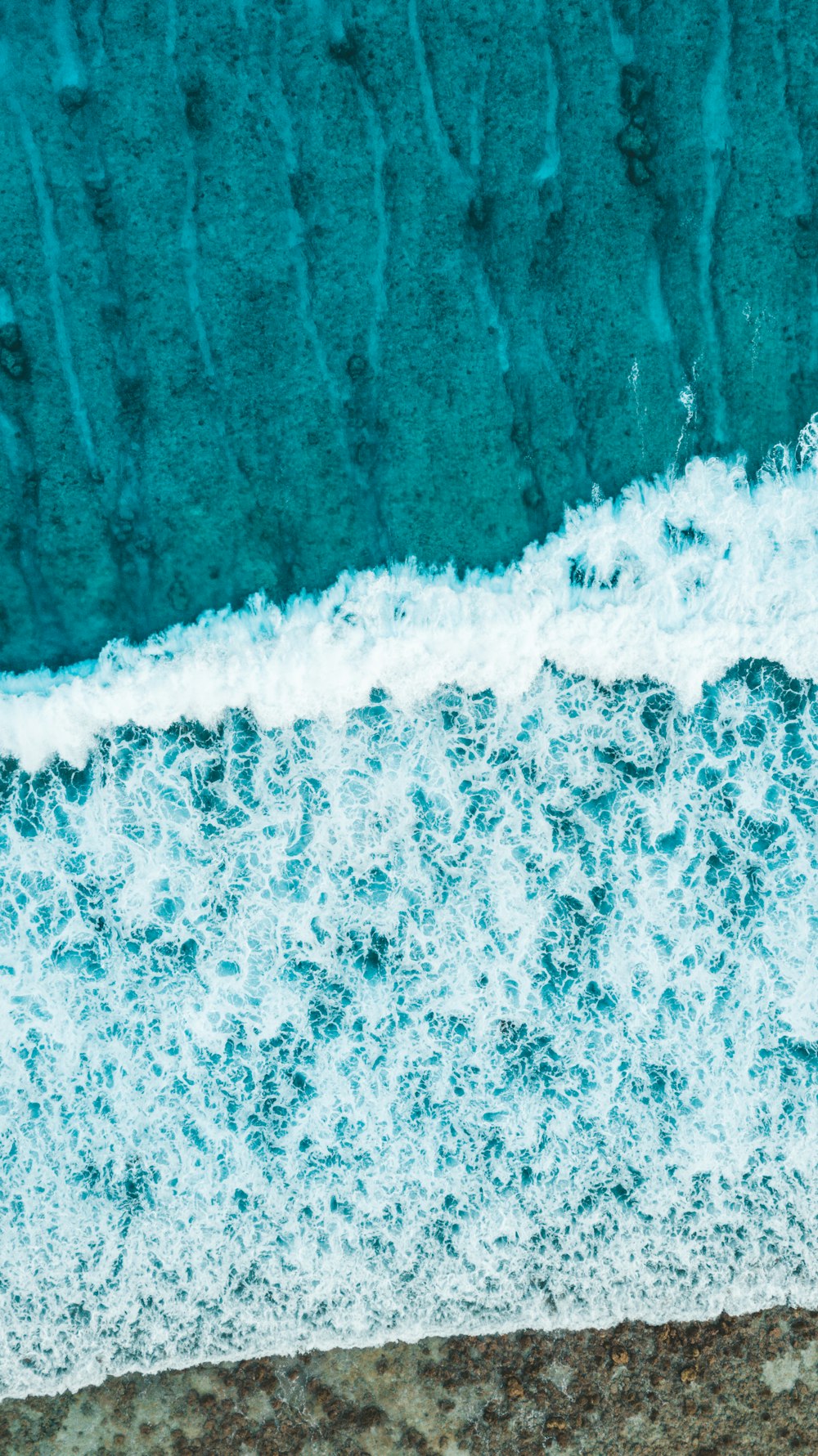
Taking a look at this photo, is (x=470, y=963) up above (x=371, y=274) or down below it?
below

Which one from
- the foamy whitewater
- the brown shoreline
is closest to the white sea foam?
the foamy whitewater

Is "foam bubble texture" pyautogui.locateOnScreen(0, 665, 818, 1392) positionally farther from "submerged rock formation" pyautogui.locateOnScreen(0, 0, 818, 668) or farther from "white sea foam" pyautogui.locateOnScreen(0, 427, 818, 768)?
"submerged rock formation" pyautogui.locateOnScreen(0, 0, 818, 668)

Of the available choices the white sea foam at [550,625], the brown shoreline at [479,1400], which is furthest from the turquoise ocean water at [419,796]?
the brown shoreline at [479,1400]

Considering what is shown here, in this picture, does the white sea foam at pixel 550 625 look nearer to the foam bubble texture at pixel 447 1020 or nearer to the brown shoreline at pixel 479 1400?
the foam bubble texture at pixel 447 1020

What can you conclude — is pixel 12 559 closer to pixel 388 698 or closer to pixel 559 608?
pixel 388 698

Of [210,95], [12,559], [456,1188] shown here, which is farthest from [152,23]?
[456,1188]

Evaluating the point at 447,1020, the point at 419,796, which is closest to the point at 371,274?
the point at 419,796

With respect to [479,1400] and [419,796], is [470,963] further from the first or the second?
[479,1400]

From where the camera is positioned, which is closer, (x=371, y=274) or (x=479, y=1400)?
(x=371, y=274)
